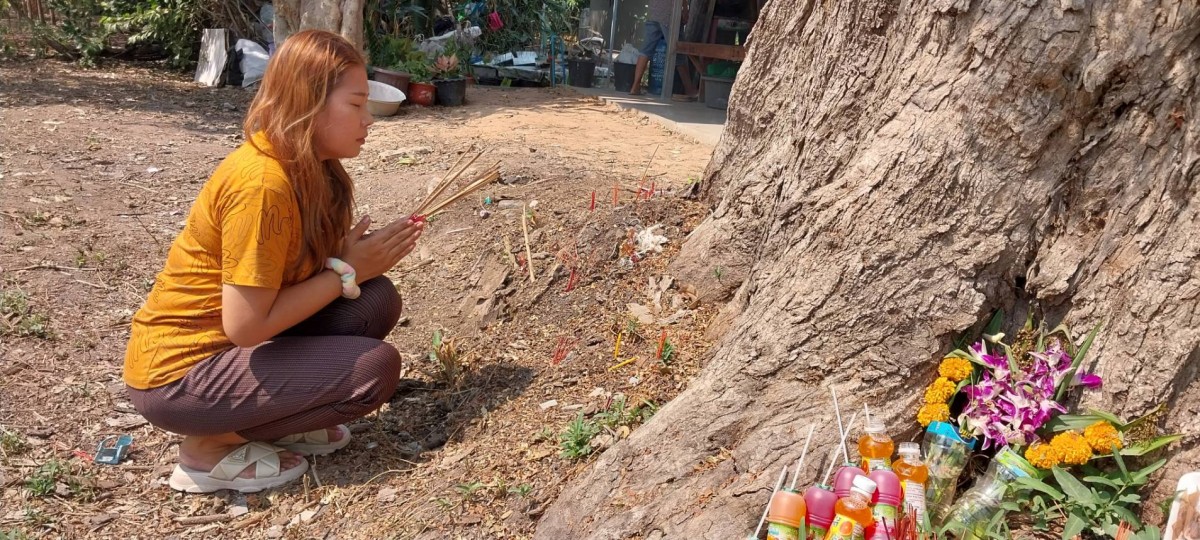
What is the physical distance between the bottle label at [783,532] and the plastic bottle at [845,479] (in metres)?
0.13

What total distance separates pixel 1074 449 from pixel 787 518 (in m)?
0.68

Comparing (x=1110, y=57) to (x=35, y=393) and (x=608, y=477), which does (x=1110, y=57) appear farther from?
(x=35, y=393)

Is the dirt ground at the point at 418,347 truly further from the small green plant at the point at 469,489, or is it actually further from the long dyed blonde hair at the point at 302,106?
the long dyed blonde hair at the point at 302,106

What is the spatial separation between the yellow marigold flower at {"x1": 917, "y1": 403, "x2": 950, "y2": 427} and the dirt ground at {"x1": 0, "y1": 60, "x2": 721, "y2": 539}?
2.56ft

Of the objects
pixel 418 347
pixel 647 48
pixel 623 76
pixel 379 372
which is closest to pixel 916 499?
pixel 379 372

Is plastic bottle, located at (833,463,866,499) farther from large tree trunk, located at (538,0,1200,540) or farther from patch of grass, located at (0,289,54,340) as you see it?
patch of grass, located at (0,289,54,340)

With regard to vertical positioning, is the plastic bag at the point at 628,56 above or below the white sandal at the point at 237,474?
above

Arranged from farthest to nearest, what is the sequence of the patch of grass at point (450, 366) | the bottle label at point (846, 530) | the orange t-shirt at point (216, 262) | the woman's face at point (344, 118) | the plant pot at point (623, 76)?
the plant pot at point (623, 76) < the patch of grass at point (450, 366) < the woman's face at point (344, 118) < the orange t-shirt at point (216, 262) < the bottle label at point (846, 530)

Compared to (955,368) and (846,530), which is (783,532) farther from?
(955,368)

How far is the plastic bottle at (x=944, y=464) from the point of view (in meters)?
2.21

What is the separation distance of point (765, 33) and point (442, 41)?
8685mm

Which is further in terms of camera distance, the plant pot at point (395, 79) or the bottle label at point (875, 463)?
the plant pot at point (395, 79)

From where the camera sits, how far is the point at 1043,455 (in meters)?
2.07

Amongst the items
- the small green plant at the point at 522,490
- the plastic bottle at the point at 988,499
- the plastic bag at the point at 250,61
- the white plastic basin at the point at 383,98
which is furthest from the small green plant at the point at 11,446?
the plastic bag at the point at 250,61
